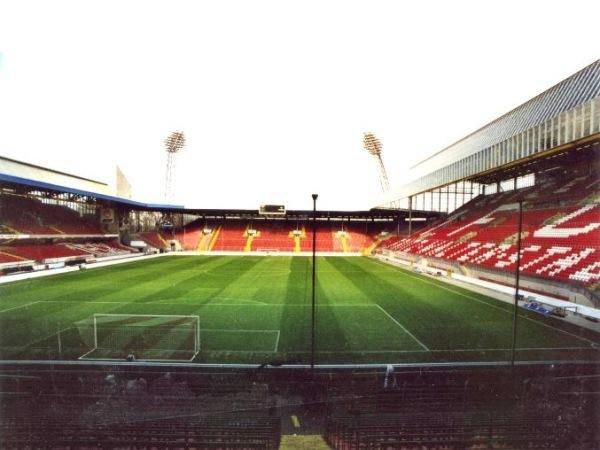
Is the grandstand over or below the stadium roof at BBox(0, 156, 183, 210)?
below

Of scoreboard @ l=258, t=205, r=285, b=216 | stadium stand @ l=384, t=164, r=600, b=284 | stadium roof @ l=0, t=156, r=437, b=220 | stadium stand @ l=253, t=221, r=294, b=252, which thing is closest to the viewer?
stadium stand @ l=384, t=164, r=600, b=284

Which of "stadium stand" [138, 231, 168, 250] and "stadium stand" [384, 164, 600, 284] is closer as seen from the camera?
"stadium stand" [384, 164, 600, 284]

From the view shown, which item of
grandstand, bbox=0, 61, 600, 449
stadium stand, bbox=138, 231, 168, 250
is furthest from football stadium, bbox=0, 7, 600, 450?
stadium stand, bbox=138, 231, 168, 250

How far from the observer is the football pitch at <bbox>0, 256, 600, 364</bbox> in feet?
41.3

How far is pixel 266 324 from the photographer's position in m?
16.3

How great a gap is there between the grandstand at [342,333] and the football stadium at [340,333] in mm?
84

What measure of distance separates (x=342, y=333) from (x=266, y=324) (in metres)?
3.64

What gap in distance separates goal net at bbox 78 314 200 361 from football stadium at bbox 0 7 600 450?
94 mm

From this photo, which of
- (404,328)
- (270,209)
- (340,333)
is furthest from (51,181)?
(404,328)

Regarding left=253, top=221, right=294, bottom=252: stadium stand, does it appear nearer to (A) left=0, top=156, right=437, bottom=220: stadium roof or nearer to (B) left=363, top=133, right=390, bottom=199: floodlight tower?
(A) left=0, top=156, right=437, bottom=220: stadium roof

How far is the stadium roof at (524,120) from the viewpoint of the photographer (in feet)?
84.1

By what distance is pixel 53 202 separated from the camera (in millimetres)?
42812

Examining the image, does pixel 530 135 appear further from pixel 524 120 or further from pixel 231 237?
pixel 231 237

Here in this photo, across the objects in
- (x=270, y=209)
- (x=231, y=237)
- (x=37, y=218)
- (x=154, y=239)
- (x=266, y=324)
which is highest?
(x=270, y=209)
